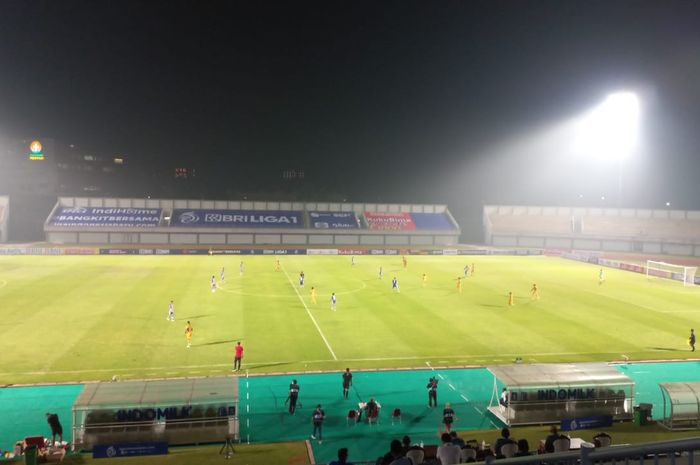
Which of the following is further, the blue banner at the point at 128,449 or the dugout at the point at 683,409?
the dugout at the point at 683,409

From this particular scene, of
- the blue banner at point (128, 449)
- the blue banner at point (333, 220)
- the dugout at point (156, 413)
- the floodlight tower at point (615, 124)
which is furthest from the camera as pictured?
the blue banner at point (333, 220)

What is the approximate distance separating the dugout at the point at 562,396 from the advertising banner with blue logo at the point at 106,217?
78246 mm

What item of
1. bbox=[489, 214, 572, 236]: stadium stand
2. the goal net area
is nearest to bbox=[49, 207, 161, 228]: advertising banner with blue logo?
bbox=[489, 214, 572, 236]: stadium stand

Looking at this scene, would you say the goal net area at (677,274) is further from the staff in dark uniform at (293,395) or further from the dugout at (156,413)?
the dugout at (156,413)

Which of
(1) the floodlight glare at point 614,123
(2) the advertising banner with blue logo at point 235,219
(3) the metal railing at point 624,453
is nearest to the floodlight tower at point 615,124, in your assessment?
(1) the floodlight glare at point 614,123

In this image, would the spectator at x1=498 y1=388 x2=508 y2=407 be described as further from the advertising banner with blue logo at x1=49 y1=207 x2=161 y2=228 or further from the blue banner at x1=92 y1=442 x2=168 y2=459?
the advertising banner with blue logo at x1=49 y1=207 x2=161 y2=228

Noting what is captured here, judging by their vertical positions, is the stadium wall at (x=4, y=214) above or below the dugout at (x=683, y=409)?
above

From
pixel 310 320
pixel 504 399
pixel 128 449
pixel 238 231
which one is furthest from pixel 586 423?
pixel 238 231

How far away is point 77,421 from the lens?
1667cm

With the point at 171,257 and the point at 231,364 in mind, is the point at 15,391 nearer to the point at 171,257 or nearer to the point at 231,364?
the point at 231,364

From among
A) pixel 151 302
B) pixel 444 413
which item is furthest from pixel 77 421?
pixel 151 302

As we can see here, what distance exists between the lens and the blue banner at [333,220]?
95188 mm

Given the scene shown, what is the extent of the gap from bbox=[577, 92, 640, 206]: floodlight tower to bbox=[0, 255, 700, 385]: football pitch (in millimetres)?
37880

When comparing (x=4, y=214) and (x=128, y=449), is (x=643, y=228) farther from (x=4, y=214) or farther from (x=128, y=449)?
(x=4, y=214)
